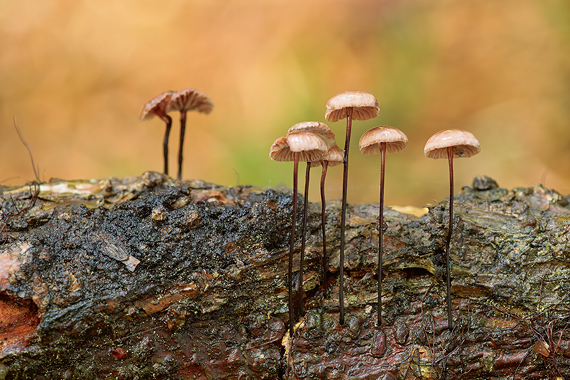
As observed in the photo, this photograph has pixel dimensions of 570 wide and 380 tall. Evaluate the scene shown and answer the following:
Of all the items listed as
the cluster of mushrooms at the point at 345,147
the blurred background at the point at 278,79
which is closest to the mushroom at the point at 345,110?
the cluster of mushrooms at the point at 345,147

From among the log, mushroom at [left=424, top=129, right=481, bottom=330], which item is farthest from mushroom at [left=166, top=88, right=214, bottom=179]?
mushroom at [left=424, top=129, right=481, bottom=330]

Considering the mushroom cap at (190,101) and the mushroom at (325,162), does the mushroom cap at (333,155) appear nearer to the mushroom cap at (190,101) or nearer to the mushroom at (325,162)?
the mushroom at (325,162)

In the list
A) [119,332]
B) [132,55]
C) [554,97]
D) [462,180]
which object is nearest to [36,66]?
[132,55]

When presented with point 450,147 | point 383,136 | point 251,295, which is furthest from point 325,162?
point 251,295

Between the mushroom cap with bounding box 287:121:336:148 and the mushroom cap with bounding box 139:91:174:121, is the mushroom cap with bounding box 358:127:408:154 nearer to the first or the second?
the mushroom cap with bounding box 287:121:336:148

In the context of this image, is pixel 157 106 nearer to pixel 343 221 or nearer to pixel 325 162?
pixel 325 162

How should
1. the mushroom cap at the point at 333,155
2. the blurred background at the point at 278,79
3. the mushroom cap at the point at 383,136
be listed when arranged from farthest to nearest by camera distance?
1. the blurred background at the point at 278,79
2. the mushroom cap at the point at 333,155
3. the mushroom cap at the point at 383,136
